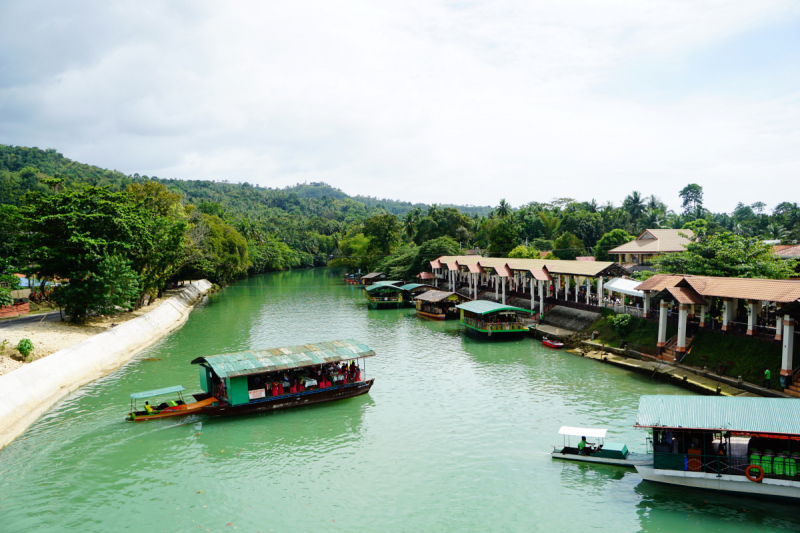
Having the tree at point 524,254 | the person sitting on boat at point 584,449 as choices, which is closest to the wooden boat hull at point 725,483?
the person sitting on boat at point 584,449

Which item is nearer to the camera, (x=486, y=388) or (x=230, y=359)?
(x=230, y=359)

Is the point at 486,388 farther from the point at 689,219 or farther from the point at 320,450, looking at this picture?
the point at 689,219

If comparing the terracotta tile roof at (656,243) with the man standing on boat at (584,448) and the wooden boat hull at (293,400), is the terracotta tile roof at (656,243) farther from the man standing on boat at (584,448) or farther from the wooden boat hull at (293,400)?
the man standing on boat at (584,448)

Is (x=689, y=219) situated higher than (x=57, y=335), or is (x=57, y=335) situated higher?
(x=689, y=219)

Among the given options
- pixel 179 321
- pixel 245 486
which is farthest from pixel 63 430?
pixel 179 321

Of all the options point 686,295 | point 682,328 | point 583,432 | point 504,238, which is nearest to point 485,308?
point 682,328

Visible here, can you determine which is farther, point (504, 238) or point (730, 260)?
point (504, 238)

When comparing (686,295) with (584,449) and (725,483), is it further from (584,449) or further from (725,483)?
(725,483)
